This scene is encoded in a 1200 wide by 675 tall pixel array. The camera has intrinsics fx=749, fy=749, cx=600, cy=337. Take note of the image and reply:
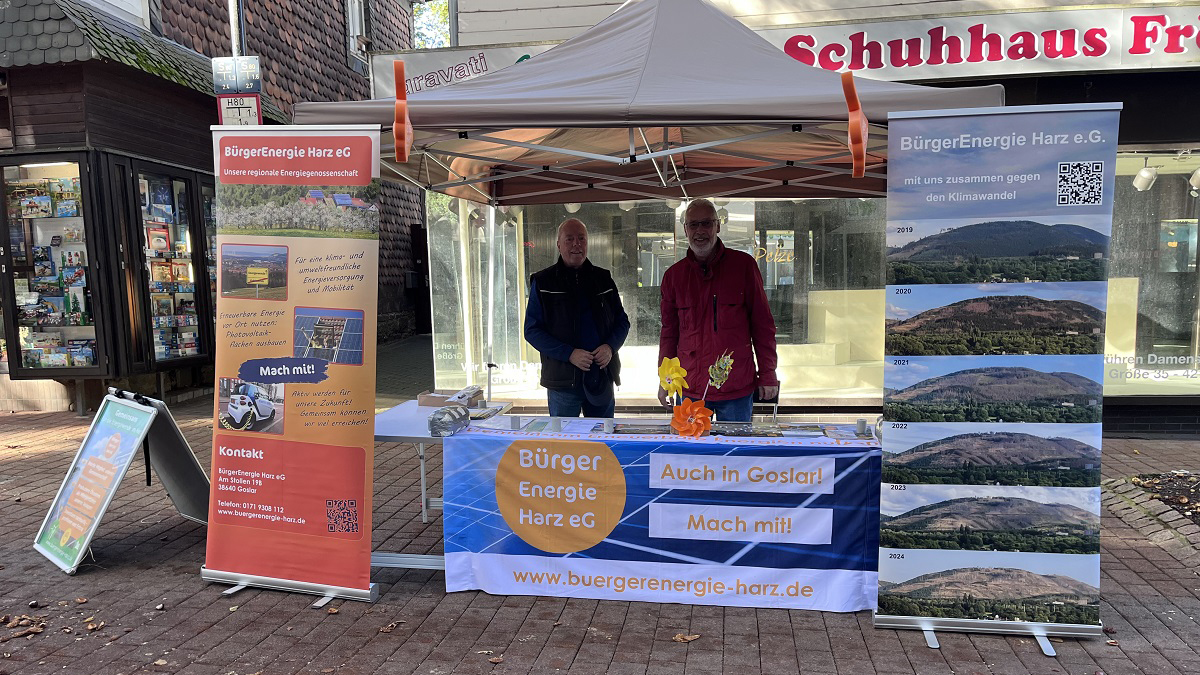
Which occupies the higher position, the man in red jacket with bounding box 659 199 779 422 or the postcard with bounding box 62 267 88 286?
the postcard with bounding box 62 267 88 286

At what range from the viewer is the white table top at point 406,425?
12.4ft

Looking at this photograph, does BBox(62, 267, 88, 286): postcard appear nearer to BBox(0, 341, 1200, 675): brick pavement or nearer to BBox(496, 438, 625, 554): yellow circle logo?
BBox(0, 341, 1200, 675): brick pavement

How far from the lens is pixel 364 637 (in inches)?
130

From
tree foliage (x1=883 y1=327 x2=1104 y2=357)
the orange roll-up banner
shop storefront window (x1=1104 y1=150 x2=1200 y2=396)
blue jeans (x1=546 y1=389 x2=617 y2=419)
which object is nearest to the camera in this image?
tree foliage (x1=883 y1=327 x2=1104 y2=357)

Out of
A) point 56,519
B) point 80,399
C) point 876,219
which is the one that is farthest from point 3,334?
point 876,219

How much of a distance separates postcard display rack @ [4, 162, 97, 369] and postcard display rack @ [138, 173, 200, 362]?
62cm

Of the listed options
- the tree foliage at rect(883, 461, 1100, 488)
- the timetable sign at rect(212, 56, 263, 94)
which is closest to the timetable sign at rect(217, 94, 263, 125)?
the timetable sign at rect(212, 56, 263, 94)

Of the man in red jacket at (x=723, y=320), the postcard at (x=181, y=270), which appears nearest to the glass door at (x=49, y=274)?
the postcard at (x=181, y=270)

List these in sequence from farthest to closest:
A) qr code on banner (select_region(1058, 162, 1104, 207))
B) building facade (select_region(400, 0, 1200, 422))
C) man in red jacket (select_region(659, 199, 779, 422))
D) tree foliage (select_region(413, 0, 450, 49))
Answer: tree foliage (select_region(413, 0, 450, 49)) < building facade (select_region(400, 0, 1200, 422)) < man in red jacket (select_region(659, 199, 779, 422)) < qr code on banner (select_region(1058, 162, 1104, 207))

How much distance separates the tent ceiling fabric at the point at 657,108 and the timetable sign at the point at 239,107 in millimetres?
944

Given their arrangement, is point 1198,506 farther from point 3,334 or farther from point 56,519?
point 3,334

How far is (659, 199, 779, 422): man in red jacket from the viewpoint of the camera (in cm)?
423

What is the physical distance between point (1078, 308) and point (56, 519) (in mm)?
5324

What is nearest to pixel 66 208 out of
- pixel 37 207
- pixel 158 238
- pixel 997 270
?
pixel 37 207
